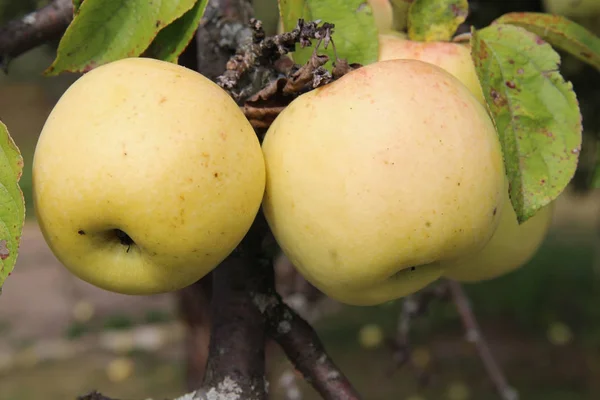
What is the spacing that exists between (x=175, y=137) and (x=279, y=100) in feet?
0.52

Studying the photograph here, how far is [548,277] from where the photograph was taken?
15.0 feet

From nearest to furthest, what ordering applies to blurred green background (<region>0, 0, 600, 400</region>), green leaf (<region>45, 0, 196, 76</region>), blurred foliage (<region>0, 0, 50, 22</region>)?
green leaf (<region>45, 0, 196, 76</region>) < blurred foliage (<region>0, 0, 50, 22</region>) < blurred green background (<region>0, 0, 600, 400</region>)

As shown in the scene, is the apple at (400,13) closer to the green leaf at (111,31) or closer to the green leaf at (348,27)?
the green leaf at (348,27)

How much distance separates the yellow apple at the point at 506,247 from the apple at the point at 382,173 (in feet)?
0.61

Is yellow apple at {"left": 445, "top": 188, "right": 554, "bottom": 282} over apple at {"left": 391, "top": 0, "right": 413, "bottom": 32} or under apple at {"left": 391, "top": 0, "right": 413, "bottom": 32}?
under

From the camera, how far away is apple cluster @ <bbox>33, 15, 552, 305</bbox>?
604 millimetres

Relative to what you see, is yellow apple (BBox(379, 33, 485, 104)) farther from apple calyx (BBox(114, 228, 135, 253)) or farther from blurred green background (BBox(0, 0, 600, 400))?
blurred green background (BBox(0, 0, 600, 400))

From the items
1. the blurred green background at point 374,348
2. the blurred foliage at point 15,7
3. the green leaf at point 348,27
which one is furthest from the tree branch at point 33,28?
the blurred green background at point 374,348

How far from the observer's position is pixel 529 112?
0.71 m

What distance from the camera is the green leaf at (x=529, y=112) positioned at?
0.68m

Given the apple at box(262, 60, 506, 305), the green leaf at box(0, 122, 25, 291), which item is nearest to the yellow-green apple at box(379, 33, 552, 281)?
the apple at box(262, 60, 506, 305)

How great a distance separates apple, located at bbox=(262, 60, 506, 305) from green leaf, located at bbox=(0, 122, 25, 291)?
0.22m

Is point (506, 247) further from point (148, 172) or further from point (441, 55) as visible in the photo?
point (148, 172)

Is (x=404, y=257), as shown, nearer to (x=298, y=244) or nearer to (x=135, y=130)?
(x=298, y=244)
